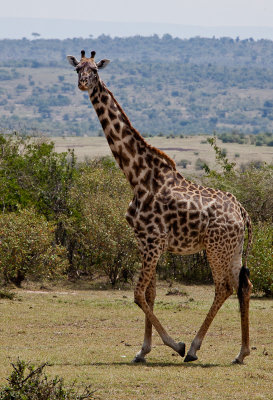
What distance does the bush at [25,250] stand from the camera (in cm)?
2244

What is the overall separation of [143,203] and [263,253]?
35.8 ft

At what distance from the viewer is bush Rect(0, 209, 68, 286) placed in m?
22.4

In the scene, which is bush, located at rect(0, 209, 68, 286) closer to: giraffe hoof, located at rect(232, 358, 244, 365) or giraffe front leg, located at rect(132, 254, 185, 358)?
giraffe front leg, located at rect(132, 254, 185, 358)

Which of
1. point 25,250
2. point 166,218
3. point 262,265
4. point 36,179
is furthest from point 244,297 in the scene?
point 36,179

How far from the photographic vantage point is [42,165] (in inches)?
1174

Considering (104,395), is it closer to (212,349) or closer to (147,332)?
(147,332)

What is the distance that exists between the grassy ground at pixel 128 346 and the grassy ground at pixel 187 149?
60361 mm

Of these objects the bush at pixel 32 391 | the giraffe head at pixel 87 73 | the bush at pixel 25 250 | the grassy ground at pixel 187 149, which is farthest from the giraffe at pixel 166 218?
the grassy ground at pixel 187 149

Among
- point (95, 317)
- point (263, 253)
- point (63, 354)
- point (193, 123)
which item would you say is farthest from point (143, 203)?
point (193, 123)

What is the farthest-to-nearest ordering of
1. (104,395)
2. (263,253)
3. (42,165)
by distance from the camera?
1. (42,165)
2. (263,253)
3. (104,395)

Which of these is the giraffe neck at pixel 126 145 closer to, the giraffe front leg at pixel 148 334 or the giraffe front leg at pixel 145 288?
the giraffe front leg at pixel 145 288

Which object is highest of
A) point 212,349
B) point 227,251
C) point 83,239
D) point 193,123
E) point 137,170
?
point 137,170

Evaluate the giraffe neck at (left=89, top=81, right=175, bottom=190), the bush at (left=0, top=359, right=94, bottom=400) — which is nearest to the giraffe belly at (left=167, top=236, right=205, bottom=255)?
the giraffe neck at (left=89, top=81, right=175, bottom=190)

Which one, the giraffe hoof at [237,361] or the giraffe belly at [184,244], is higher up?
the giraffe belly at [184,244]
